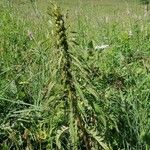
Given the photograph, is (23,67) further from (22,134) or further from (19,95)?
Result: (22,134)

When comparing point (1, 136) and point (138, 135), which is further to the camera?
point (1, 136)

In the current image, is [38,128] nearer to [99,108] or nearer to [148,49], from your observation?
[99,108]

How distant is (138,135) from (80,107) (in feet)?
1.47

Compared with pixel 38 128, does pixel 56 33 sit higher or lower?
higher

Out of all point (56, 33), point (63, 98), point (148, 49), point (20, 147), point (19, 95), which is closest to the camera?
point (56, 33)

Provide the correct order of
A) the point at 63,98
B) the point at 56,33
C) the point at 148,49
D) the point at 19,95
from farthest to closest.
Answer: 1. the point at 148,49
2. the point at 19,95
3. the point at 63,98
4. the point at 56,33

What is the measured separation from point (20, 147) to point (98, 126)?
1.73 feet

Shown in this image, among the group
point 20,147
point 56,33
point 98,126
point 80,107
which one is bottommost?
point 20,147

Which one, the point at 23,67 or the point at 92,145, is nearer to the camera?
the point at 92,145

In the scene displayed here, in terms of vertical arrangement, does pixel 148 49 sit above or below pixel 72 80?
below

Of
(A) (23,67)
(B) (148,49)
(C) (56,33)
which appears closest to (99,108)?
(C) (56,33)

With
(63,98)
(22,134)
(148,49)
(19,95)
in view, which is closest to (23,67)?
(19,95)

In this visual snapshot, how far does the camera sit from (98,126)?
260 centimetres

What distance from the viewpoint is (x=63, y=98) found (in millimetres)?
2467
